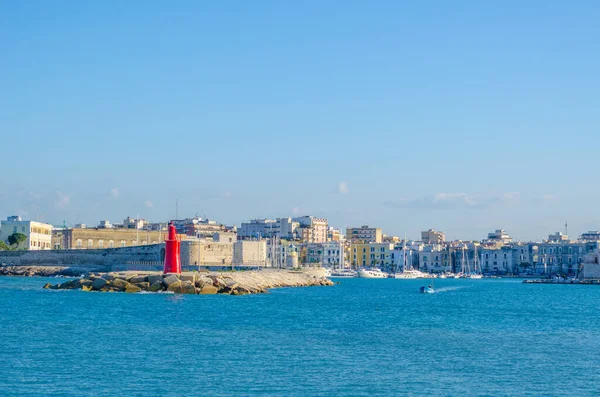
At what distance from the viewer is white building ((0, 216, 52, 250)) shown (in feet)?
346

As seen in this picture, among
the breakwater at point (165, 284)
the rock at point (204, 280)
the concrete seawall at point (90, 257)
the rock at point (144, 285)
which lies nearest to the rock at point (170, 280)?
the breakwater at point (165, 284)

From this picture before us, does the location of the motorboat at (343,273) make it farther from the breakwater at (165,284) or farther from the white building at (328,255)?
the breakwater at (165,284)

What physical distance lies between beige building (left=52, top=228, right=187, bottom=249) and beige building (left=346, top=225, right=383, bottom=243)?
44.2 m

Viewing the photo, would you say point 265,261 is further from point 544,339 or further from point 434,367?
point 434,367

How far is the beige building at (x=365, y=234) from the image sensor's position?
151 m

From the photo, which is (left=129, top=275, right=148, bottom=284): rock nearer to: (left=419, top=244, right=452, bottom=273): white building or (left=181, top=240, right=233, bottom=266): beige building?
(left=181, top=240, right=233, bottom=266): beige building

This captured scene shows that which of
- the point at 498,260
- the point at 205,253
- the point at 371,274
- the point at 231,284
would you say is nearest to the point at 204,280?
the point at 231,284

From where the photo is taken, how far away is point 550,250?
125125 mm

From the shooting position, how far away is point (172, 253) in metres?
50.9

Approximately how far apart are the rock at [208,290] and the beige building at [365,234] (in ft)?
325

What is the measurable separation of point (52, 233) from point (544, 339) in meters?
91.7

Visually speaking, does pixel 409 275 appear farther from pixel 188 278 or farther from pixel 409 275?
pixel 188 278

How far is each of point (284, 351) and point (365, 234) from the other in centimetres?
12808

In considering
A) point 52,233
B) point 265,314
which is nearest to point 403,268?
point 52,233
